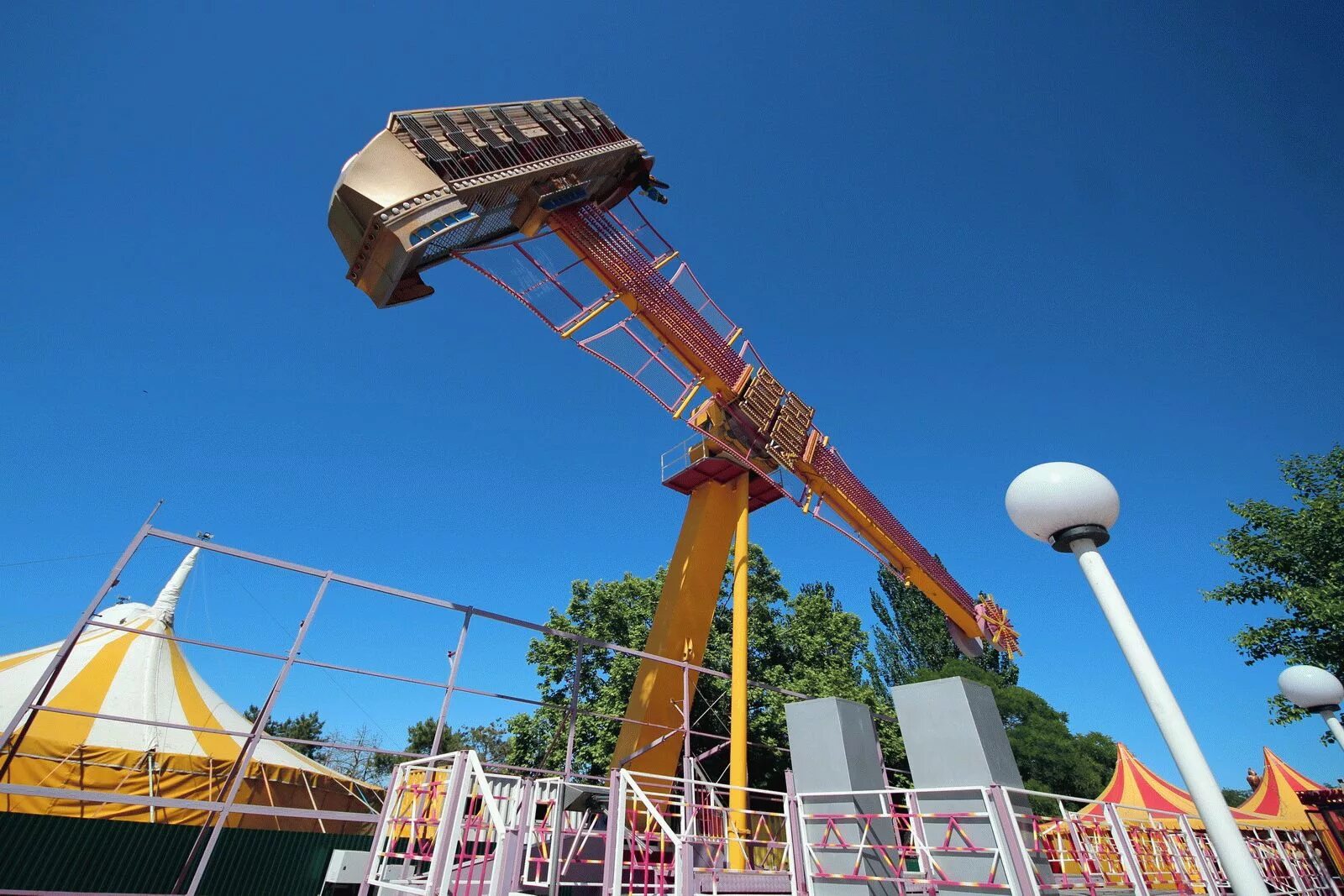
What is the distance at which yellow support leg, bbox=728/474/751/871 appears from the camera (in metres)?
9.88

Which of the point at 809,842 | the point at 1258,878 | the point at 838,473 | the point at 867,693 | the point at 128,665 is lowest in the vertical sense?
the point at 1258,878

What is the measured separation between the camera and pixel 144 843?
27.7 ft

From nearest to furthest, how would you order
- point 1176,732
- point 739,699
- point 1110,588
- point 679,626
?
point 1176,732 < point 1110,588 < point 739,699 < point 679,626

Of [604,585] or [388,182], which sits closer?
[388,182]

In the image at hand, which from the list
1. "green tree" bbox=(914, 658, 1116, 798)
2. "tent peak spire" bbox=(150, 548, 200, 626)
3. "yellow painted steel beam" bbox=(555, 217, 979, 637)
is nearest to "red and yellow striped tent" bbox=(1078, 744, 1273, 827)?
"green tree" bbox=(914, 658, 1116, 798)


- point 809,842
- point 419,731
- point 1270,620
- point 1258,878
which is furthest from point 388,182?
point 419,731

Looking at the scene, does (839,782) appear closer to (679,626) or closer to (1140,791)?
(679,626)

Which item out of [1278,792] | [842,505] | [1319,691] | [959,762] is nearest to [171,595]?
[842,505]

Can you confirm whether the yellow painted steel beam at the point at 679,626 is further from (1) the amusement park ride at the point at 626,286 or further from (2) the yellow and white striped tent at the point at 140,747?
(2) the yellow and white striped tent at the point at 140,747

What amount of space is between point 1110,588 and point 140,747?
16.0 m

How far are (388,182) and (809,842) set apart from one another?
9.29 meters

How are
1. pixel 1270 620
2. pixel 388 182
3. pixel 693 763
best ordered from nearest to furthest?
pixel 388 182 < pixel 693 763 < pixel 1270 620

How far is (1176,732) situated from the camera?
10.3ft

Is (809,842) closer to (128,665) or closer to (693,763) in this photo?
(693,763)
